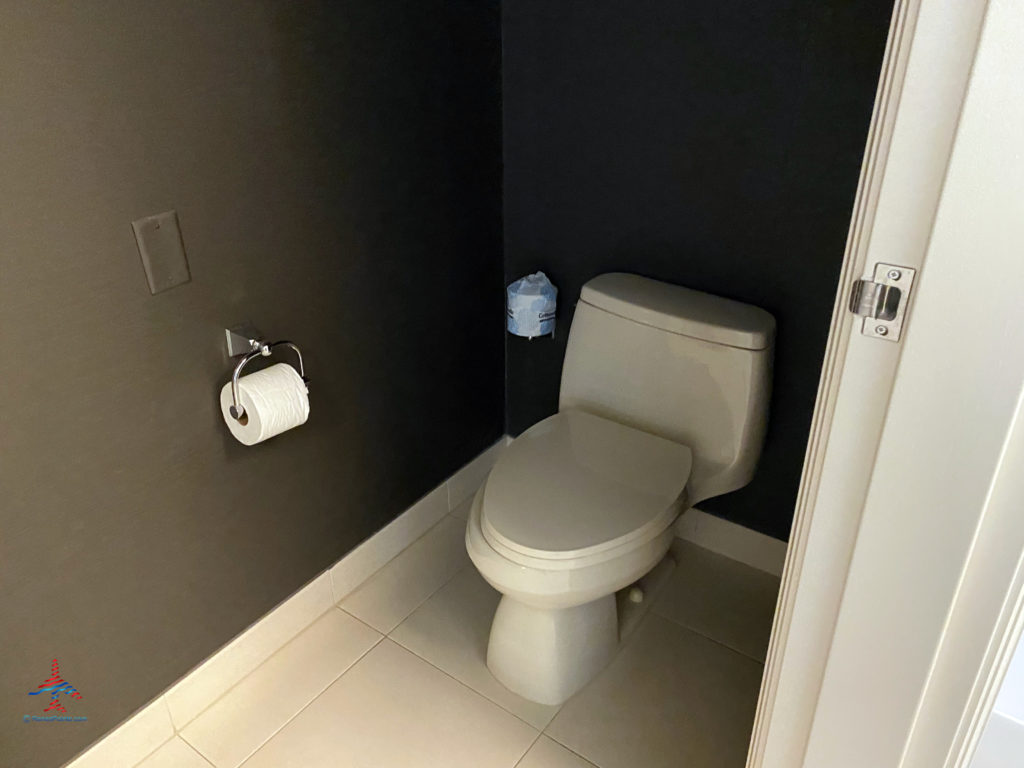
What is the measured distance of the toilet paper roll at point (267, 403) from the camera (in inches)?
53.4

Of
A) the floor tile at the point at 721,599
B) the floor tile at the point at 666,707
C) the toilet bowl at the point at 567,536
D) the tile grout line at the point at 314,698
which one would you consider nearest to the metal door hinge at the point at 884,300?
the toilet bowl at the point at 567,536

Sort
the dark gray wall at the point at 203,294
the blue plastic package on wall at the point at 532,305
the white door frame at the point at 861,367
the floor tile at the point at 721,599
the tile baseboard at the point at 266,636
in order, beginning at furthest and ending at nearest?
the blue plastic package on wall at the point at 532,305 → the floor tile at the point at 721,599 → the tile baseboard at the point at 266,636 → the dark gray wall at the point at 203,294 → the white door frame at the point at 861,367

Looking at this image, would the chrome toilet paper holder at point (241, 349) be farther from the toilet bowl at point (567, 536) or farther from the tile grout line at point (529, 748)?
the tile grout line at point (529, 748)

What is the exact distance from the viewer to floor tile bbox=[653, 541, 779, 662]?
1764 mm

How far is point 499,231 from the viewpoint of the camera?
1.97 m

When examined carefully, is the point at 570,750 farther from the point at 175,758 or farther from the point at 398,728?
the point at 175,758

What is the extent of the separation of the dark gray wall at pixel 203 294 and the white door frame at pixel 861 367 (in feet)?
3.33

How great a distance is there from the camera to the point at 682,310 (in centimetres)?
162

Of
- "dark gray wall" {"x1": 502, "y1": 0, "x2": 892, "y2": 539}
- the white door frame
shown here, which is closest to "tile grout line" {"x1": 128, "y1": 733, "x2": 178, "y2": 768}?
the white door frame

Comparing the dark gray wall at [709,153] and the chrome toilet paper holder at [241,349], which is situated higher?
the dark gray wall at [709,153]

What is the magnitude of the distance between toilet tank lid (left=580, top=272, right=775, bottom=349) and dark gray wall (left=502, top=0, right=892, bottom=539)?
0.06m

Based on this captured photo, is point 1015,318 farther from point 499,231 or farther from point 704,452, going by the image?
point 499,231

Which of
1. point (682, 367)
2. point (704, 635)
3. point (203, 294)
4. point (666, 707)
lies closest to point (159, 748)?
point (203, 294)

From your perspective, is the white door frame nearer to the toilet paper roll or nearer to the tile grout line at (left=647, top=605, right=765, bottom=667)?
the tile grout line at (left=647, top=605, right=765, bottom=667)
